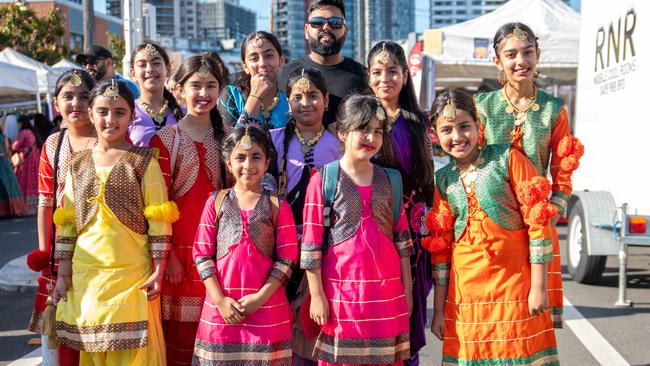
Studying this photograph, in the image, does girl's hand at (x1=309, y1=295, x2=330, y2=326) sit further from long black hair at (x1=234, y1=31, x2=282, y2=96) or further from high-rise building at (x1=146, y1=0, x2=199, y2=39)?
high-rise building at (x1=146, y1=0, x2=199, y2=39)

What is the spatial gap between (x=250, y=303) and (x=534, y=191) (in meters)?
1.35

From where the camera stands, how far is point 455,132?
340 centimetres

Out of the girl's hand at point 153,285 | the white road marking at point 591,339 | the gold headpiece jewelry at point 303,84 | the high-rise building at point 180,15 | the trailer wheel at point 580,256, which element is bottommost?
the white road marking at point 591,339

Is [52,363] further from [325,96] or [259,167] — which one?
[325,96]

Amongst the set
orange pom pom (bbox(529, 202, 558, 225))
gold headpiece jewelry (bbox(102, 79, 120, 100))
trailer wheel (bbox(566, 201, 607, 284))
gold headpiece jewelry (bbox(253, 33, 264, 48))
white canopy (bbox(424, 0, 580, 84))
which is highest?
white canopy (bbox(424, 0, 580, 84))

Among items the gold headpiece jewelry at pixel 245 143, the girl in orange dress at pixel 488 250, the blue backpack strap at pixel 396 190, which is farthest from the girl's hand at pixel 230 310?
the girl in orange dress at pixel 488 250

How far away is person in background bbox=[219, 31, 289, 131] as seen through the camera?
3847mm

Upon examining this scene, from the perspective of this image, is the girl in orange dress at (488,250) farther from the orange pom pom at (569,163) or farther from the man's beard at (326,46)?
the man's beard at (326,46)

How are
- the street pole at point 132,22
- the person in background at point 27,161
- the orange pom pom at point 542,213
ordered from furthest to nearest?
the person in background at point 27,161 < the street pole at point 132,22 < the orange pom pom at point 542,213

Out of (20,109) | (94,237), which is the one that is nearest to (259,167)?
(94,237)

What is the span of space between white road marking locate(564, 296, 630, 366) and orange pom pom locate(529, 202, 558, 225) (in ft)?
7.18

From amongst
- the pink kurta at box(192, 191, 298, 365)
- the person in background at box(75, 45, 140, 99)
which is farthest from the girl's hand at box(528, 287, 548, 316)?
the person in background at box(75, 45, 140, 99)

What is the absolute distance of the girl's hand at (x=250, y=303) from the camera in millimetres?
3290

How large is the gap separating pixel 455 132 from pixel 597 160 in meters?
4.37
